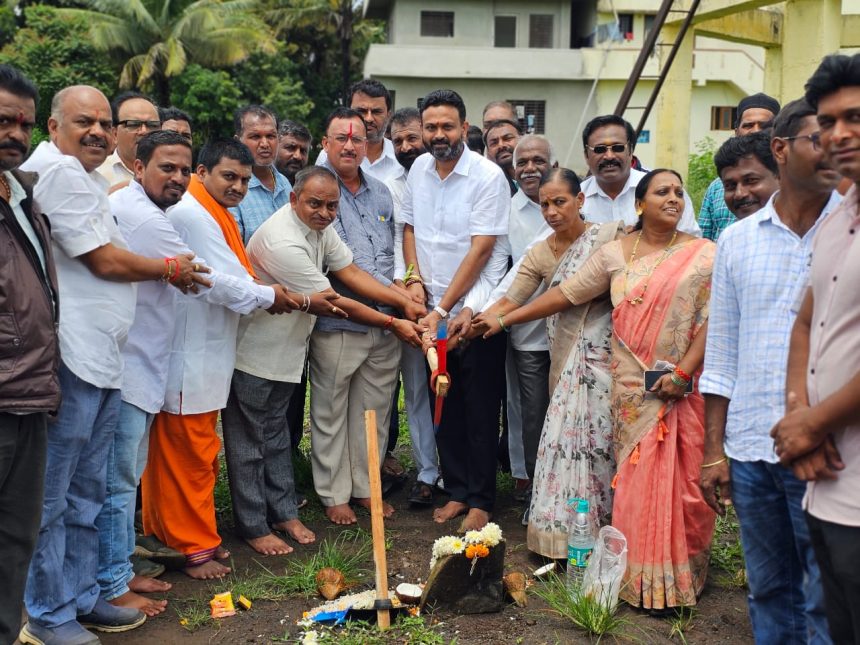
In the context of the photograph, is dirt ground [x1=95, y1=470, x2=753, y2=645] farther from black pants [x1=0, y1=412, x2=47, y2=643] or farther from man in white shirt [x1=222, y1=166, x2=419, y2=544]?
black pants [x1=0, y1=412, x2=47, y2=643]

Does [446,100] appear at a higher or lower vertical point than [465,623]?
higher

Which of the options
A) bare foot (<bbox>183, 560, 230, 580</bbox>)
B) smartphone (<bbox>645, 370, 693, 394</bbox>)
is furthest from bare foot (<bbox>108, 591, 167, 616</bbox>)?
smartphone (<bbox>645, 370, 693, 394</bbox>)

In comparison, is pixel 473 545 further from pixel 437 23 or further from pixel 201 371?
pixel 437 23

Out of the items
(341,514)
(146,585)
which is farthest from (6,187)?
(341,514)

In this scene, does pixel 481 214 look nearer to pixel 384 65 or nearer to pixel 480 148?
pixel 480 148

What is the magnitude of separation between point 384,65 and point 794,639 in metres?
22.8

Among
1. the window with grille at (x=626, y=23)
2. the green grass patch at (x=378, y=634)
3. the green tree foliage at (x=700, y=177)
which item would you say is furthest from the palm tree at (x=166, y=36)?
the green grass patch at (x=378, y=634)

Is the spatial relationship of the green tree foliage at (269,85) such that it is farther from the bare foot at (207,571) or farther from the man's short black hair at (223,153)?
the bare foot at (207,571)

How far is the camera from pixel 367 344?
5.26 metres

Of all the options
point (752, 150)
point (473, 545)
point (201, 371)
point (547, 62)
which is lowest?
point (473, 545)

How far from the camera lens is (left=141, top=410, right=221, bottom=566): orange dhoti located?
4430mm

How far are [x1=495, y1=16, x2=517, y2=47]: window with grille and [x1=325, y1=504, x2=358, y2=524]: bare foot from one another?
23366mm

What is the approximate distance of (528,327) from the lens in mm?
5250

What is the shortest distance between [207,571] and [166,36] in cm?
2225
